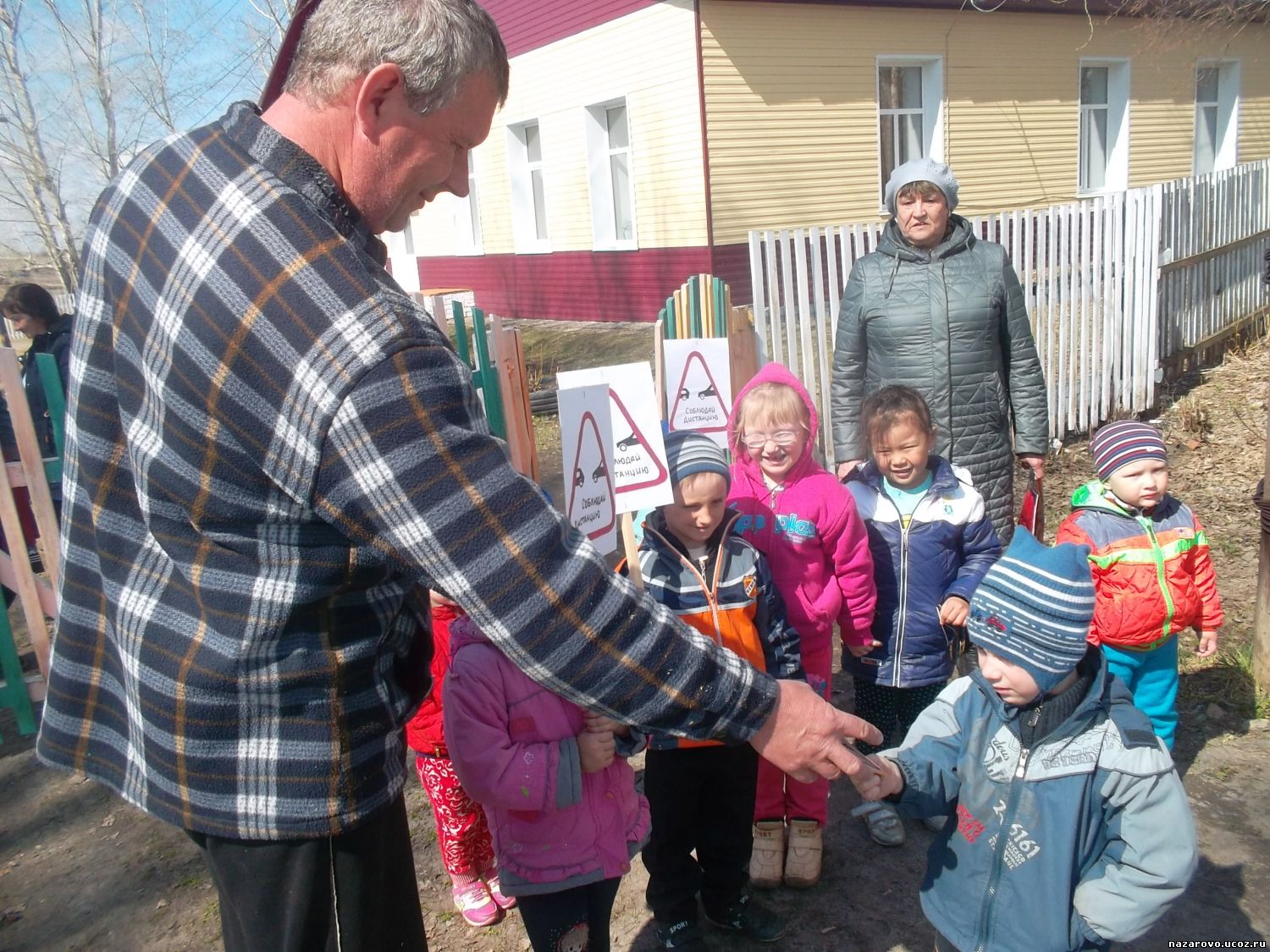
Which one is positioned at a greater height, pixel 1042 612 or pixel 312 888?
pixel 1042 612

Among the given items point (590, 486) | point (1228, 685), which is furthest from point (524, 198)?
point (590, 486)

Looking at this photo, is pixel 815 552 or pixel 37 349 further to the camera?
pixel 37 349

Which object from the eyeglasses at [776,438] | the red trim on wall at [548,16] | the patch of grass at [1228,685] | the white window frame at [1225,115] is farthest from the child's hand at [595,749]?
the white window frame at [1225,115]

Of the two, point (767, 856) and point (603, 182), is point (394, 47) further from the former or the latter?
point (603, 182)

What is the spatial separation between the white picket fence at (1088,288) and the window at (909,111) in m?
5.14

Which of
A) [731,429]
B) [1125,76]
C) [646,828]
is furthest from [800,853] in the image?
[1125,76]

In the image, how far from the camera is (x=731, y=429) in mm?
3447

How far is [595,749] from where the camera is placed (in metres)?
2.20

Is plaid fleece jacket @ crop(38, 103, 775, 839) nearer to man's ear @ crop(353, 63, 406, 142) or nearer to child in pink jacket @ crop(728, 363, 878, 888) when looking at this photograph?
man's ear @ crop(353, 63, 406, 142)

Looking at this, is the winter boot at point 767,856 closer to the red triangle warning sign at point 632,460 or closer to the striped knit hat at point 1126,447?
the red triangle warning sign at point 632,460

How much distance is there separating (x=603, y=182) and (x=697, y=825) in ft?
41.9

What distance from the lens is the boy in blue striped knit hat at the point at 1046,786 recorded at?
6.20 feet

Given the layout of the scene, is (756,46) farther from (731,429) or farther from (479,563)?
(479,563)

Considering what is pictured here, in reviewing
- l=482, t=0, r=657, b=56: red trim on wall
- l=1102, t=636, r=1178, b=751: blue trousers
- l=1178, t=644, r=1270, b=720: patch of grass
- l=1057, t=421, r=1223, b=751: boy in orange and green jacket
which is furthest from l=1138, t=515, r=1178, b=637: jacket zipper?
l=482, t=0, r=657, b=56: red trim on wall
